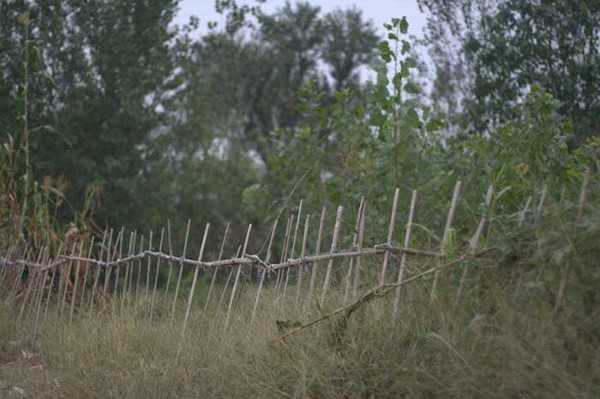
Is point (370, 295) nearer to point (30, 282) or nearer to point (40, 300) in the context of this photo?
point (40, 300)

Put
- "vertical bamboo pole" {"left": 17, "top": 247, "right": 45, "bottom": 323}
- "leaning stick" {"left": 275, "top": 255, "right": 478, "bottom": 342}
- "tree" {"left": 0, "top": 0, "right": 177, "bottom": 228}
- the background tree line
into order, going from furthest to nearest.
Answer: "tree" {"left": 0, "top": 0, "right": 177, "bottom": 228} → "vertical bamboo pole" {"left": 17, "top": 247, "right": 45, "bottom": 323} → the background tree line → "leaning stick" {"left": 275, "top": 255, "right": 478, "bottom": 342}

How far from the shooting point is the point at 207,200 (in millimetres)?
15539

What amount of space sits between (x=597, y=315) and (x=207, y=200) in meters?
12.9

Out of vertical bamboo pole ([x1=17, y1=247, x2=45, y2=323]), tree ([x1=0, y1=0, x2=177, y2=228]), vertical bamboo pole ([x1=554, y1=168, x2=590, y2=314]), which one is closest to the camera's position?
vertical bamboo pole ([x1=554, y1=168, x2=590, y2=314])

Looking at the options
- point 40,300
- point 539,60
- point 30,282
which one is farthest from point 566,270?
point 539,60

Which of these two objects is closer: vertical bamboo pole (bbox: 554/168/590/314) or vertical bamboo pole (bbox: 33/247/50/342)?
vertical bamboo pole (bbox: 554/168/590/314)

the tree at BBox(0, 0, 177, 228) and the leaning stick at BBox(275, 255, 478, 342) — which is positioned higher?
the tree at BBox(0, 0, 177, 228)

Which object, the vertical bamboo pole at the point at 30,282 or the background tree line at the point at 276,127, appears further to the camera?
the vertical bamboo pole at the point at 30,282

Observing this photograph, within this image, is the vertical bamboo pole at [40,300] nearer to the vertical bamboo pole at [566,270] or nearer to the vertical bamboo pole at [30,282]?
the vertical bamboo pole at [30,282]

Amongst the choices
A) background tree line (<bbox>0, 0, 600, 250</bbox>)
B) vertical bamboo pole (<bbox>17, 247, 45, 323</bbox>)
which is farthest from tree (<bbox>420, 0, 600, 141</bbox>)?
vertical bamboo pole (<bbox>17, 247, 45, 323</bbox>)

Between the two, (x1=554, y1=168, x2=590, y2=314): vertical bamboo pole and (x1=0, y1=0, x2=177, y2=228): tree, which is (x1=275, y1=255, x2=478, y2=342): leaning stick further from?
(x1=0, y1=0, x2=177, y2=228): tree

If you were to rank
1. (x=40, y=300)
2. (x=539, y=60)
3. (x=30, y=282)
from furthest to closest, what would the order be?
(x=539, y=60), (x=30, y=282), (x=40, y=300)

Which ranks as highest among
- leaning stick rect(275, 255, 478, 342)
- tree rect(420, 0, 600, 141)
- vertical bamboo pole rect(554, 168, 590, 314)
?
tree rect(420, 0, 600, 141)

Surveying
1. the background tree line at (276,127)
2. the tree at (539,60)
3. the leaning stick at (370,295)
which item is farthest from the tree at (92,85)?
the leaning stick at (370,295)
